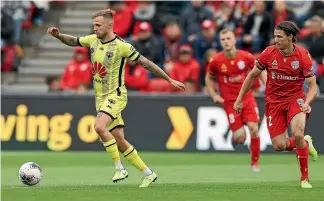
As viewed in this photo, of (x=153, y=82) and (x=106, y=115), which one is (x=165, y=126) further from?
(x=106, y=115)

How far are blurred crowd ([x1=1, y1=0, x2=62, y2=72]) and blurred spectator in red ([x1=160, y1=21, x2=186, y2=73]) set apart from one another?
4.19 m

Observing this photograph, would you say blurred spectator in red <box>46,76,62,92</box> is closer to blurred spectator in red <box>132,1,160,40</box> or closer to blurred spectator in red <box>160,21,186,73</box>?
blurred spectator in red <box>132,1,160,40</box>

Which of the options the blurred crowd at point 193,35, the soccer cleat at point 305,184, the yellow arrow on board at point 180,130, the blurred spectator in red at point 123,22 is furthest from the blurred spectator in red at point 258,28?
the soccer cleat at point 305,184

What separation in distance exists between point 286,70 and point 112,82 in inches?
95.7

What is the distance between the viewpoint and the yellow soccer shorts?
13.6 m

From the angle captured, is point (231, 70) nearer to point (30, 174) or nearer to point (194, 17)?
point (30, 174)

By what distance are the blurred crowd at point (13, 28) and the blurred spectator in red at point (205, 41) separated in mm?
5093

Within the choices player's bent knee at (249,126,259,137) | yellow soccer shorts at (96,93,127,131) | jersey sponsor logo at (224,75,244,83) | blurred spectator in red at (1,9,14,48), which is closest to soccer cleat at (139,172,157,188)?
yellow soccer shorts at (96,93,127,131)

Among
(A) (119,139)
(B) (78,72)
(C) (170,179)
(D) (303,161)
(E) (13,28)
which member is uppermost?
(E) (13,28)

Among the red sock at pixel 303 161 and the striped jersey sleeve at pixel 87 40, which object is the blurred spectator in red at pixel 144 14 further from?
the red sock at pixel 303 161

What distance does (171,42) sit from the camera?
2522 centimetres

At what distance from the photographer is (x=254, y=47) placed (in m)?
23.9

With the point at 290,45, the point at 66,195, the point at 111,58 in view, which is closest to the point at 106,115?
the point at 111,58

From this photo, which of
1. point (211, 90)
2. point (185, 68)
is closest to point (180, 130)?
point (185, 68)
